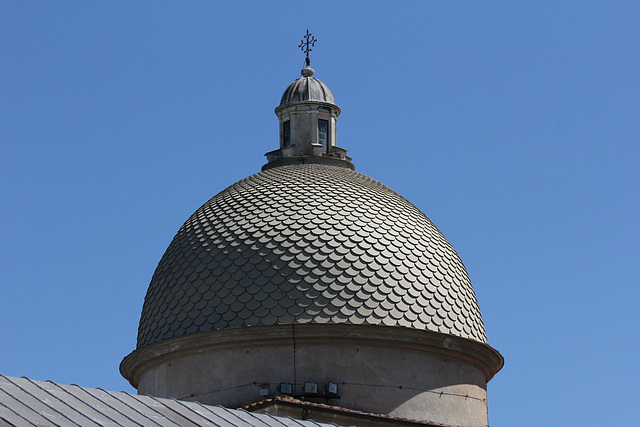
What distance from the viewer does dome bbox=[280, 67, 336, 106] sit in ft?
115

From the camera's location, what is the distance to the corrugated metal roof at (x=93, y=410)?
1659 centimetres

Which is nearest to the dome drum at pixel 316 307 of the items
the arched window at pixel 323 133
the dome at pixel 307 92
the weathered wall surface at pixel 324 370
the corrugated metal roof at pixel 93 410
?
the weathered wall surface at pixel 324 370

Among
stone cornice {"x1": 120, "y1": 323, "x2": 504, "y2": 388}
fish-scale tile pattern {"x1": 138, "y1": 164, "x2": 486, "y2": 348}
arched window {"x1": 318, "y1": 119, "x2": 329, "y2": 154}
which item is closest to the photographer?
stone cornice {"x1": 120, "y1": 323, "x2": 504, "y2": 388}

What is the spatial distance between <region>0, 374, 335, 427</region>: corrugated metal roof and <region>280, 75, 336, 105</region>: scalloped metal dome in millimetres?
16411

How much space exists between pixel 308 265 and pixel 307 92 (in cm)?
664

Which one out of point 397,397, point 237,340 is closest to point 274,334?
point 237,340

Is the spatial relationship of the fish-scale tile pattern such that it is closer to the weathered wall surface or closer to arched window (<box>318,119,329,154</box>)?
the weathered wall surface

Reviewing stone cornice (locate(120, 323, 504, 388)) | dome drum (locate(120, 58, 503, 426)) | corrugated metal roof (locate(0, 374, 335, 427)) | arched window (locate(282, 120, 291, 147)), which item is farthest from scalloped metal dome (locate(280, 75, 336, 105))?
corrugated metal roof (locate(0, 374, 335, 427))

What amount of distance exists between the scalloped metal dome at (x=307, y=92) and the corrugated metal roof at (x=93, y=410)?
1641 cm

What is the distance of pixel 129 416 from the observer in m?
17.7

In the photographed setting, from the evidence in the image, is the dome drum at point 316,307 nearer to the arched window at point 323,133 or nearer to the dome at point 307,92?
the arched window at point 323,133

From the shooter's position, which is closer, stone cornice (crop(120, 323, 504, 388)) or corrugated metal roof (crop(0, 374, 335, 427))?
A: corrugated metal roof (crop(0, 374, 335, 427))

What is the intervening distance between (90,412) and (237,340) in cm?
1161

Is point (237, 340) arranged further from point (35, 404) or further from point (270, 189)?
point (35, 404)
